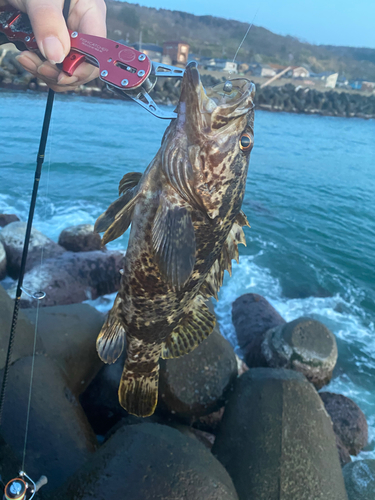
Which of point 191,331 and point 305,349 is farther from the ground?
point 191,331

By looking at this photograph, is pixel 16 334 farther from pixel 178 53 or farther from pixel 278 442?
pixel 178 53

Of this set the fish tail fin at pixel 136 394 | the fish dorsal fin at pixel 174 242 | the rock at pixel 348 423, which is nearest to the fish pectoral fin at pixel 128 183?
the fish dorsal fin at pixel 174 242

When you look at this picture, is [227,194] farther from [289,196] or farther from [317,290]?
[289,196]

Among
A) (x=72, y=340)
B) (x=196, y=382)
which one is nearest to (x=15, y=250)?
(x=72, y=340)

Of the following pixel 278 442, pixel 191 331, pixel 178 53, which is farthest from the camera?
pixel 178 53

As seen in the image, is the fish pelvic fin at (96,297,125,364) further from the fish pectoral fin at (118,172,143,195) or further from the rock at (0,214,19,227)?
the rock at (0,214,19,227)

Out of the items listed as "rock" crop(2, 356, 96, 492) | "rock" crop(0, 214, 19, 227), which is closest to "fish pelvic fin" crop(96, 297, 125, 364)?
"rock" crop(2, 356, 96, 492)

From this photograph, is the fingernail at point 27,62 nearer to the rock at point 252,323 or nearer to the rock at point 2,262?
the rock at point 2,262
